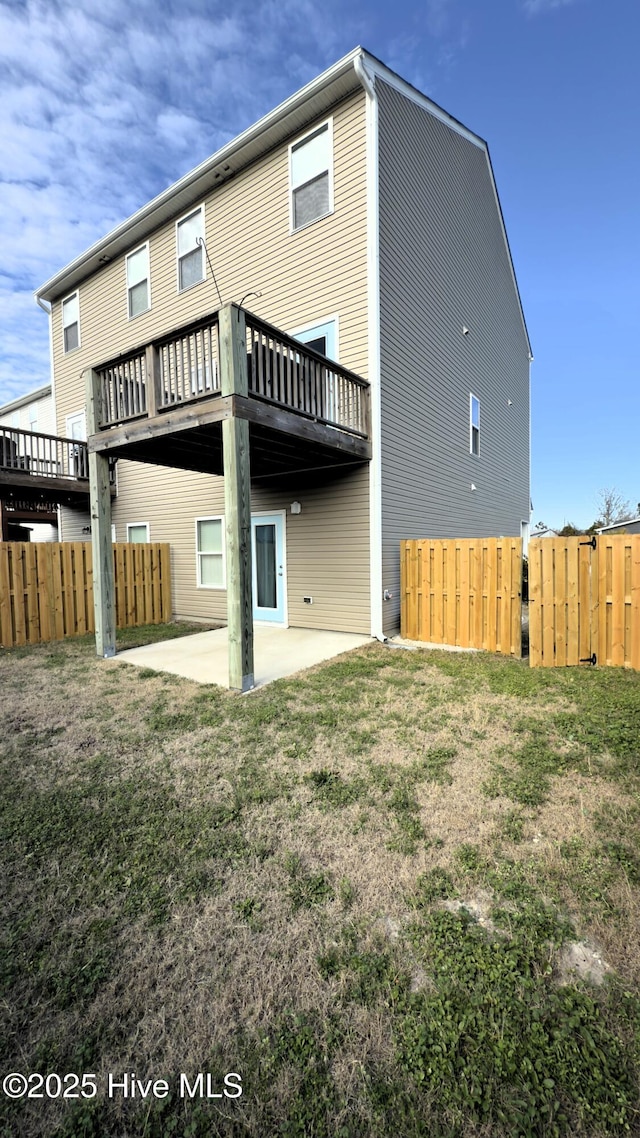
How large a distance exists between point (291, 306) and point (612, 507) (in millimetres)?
30375

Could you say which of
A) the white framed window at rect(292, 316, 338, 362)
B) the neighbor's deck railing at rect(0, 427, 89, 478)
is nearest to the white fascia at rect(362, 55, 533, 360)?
the white framed window at rect(292, 316, 338, 362)

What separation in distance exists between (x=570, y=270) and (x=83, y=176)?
621 inches

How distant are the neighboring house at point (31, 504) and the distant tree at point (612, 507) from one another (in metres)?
31.6

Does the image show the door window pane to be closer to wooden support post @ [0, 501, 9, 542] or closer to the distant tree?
wooden support post @ [0, 501, 9, 542]

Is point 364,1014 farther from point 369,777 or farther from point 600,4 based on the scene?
point 600,4

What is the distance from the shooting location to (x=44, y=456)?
35.2 feet

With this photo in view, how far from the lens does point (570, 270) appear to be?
16.3 m

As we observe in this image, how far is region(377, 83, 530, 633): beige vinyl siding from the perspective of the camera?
751 centimetres

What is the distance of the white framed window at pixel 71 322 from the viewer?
12.1 metres

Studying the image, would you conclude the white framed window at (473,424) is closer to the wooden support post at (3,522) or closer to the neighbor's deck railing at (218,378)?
the neighbor's deck railing at (218,378)

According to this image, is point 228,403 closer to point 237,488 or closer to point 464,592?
point 237,488

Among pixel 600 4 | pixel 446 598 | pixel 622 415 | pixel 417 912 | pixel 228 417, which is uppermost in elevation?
pixel 600 4

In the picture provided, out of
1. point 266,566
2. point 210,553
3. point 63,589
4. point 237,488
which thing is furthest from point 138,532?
point 237,488

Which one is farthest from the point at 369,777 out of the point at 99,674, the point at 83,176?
the point at 83,176
